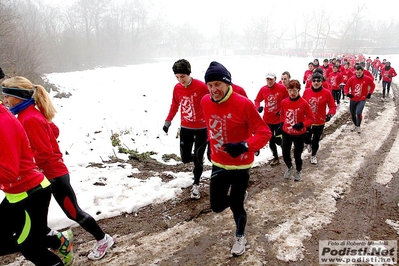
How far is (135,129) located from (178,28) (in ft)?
269

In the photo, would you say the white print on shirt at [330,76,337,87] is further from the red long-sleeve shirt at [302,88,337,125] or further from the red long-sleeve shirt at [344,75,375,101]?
the red long-sleeve shirt at [302,88,337,125]

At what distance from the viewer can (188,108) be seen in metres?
4.79

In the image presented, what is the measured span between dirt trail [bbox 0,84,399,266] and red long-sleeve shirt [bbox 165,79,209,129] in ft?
4.42

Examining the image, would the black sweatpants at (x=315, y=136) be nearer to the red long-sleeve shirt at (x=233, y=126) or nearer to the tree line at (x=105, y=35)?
the red long-sleeve shirt at (x=233, y=126)

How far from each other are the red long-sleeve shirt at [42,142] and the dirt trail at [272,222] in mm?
1267

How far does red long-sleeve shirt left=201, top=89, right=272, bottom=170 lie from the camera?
122 inches

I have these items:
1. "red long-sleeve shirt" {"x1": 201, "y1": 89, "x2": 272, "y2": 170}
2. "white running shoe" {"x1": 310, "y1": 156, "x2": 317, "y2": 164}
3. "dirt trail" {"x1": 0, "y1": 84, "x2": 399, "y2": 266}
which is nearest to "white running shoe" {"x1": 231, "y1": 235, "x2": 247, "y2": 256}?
A: "dirt trail" {"x1": 0, "y1": 84, "x2": 399, "y2": 266}

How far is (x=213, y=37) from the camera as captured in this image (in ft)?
335

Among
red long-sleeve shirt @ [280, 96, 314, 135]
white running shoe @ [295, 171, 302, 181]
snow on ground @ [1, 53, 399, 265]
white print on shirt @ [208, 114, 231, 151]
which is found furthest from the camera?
white running shoe @ [295, 171, 302, 181]

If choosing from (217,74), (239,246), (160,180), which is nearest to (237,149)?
(217,74)

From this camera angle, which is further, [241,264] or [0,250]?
[241,264]

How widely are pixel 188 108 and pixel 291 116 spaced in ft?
6.80

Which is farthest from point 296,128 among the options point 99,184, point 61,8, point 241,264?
point 61,8

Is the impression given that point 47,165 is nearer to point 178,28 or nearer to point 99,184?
point 99,184
